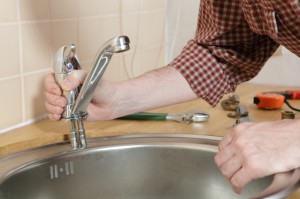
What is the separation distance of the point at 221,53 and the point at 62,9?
367mm

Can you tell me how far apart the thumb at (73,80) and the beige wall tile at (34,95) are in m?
0.23

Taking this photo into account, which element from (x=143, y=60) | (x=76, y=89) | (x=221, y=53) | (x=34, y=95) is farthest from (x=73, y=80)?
(x=143, y=60)

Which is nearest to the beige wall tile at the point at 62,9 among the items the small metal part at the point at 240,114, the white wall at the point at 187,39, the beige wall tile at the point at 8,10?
the beige wall tile at the point at 8,10

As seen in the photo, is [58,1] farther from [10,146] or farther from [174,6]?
[174,6]

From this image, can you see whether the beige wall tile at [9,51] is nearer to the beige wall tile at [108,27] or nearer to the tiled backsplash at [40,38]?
the tiled backsplash at [40,38]

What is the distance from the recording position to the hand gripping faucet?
0.80m

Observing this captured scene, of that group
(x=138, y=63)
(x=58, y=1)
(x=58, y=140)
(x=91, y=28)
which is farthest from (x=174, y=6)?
(x=58, y=140)

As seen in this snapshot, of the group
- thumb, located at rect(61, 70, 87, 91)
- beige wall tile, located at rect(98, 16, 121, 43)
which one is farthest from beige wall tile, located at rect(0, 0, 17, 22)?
beige wall tile, located at rect(98, 16, 121, 43)

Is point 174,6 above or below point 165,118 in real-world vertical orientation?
above

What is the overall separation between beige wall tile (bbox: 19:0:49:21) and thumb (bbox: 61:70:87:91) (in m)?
0.24

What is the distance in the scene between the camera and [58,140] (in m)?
1.03

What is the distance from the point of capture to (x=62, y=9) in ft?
3.81

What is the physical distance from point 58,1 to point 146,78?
261mm

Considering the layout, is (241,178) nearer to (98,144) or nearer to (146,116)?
(98,144)
